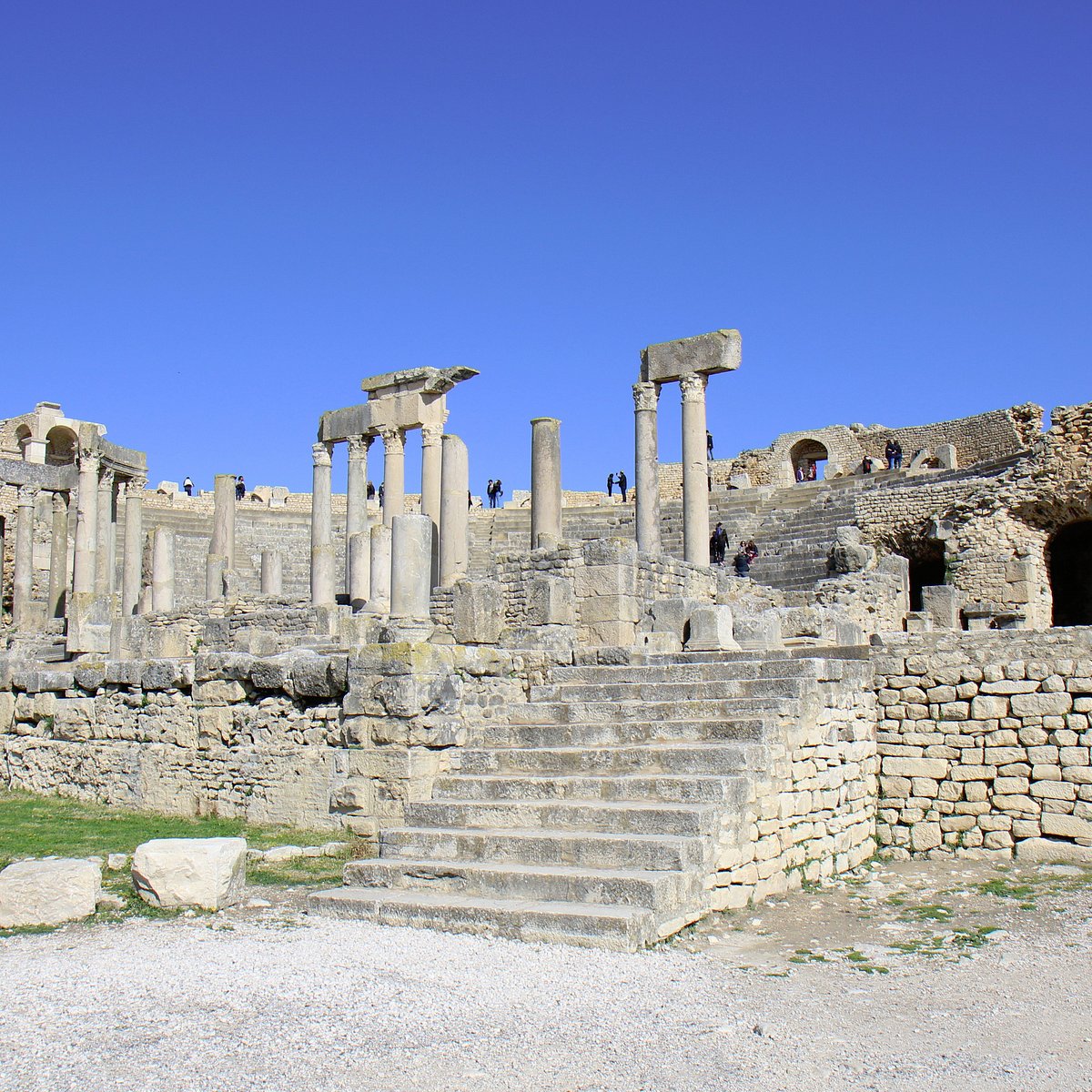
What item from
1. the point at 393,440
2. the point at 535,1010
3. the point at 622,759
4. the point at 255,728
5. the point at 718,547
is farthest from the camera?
the point at 718,547

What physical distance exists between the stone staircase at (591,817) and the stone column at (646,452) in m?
10.8

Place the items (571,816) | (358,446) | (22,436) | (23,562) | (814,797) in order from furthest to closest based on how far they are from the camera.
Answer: (22,436) → (23,562) → (358,446) → (814,797) → (571,816)

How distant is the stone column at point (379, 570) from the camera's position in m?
20.8

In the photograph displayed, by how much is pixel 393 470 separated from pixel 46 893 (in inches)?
729

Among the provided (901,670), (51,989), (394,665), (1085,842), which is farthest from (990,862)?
(51,989)

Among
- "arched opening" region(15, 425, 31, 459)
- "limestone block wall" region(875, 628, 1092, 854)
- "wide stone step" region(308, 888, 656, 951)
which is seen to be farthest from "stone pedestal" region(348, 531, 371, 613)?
"arched opening" region(15, 425, 31, 459)

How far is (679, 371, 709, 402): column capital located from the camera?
20.1 m

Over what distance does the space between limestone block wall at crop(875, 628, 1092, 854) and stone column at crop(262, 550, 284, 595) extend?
21.6 m

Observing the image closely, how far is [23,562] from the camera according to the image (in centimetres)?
3250

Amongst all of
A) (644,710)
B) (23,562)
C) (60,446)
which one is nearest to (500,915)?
(644,710)

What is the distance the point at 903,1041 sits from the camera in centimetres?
479

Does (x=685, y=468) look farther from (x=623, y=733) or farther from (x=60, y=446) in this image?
(x=60, y=446)

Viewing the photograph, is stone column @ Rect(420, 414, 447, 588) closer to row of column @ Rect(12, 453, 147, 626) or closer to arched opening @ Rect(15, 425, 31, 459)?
row of column @ Rect(12, 453, 147, 626)

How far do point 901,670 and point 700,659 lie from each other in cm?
207
